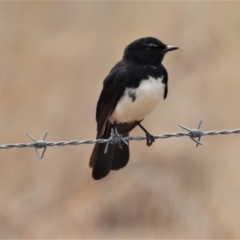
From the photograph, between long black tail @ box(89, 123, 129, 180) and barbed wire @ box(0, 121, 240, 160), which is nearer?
barbed wire @ box(0, 121, 240, 160)

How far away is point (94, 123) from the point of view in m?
10.1

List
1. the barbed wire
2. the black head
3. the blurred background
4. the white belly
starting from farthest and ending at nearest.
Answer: the blurred background < the black head < the white belly < the barbed wire

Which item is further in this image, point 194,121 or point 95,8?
point 95,8

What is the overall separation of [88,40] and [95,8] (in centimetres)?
67

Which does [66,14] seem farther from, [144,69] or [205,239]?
[144,69]

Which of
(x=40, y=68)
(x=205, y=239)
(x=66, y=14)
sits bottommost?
(x=205, y=239)

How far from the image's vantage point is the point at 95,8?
37.5 ft

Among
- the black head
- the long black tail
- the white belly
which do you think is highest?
the black head

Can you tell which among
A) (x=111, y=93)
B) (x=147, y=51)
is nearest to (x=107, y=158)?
(x=111, y=93)

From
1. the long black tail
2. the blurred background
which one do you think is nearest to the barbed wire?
the long black tail

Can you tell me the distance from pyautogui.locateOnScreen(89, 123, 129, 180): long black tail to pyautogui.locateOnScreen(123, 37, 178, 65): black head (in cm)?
A: 68

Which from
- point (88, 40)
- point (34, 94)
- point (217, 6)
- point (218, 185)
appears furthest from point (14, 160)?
A: point (217, 6)

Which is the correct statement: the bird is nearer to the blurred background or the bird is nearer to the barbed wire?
the barbed wire

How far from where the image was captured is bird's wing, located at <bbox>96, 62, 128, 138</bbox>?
219 inches
